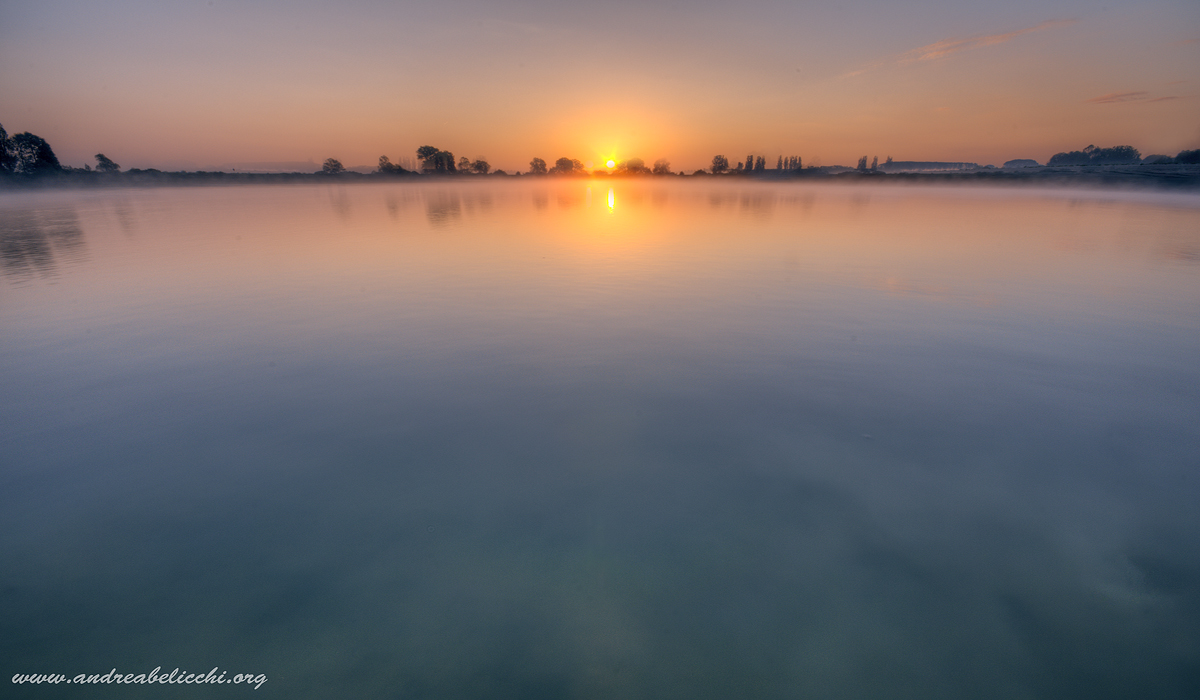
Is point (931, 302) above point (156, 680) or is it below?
above

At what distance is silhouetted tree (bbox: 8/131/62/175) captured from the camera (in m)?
143

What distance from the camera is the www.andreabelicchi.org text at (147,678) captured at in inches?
164

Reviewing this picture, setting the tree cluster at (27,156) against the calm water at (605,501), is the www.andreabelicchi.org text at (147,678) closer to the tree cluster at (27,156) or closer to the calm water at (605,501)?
the calm water at (605,501)

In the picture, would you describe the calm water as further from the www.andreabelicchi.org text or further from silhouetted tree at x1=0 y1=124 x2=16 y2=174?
silhouetted tree at x1=0 y1=124 x2=16 y2=174

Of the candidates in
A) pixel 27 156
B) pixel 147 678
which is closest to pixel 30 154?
pixel 27 156

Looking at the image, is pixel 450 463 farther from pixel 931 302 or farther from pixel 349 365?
pixel 931 302

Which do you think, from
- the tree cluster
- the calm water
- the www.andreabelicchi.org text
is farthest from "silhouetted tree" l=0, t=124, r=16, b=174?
the www.andreabelicchi.org text

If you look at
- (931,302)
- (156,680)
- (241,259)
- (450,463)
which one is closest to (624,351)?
(450,463)

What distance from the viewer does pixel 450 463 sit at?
708cm

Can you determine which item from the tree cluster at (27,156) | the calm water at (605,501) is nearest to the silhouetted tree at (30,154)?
the tree cluster at (27,156)

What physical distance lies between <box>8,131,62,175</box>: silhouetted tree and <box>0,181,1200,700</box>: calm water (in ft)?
724

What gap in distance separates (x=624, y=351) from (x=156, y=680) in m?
Answer: 9.27

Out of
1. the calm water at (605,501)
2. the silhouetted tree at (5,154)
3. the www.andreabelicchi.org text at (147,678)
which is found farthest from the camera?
the silhouetted tree at (5,154)

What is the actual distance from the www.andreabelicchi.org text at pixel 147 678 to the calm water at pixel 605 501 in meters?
0.08
